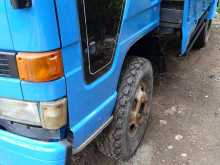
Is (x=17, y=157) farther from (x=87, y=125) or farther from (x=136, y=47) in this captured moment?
(x=136, y=47)

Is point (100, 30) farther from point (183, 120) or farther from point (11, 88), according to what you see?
point (183, 120)

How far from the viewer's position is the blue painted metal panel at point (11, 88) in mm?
1800

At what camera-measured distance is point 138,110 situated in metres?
2.97

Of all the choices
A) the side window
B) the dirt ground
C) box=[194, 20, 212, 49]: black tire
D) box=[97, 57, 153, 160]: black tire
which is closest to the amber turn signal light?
the side window

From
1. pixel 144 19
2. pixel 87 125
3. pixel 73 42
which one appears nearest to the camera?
pixel 73 42

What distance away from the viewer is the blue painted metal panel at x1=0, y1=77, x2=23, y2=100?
1.80 m

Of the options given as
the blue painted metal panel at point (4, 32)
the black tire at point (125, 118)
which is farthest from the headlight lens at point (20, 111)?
the black tire at point (125, 118)

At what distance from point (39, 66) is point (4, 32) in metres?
0.25

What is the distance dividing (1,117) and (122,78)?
1.09 metres

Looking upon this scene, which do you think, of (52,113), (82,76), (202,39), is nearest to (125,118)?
(82,76)

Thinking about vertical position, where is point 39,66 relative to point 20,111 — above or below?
above

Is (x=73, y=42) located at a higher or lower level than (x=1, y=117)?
higher

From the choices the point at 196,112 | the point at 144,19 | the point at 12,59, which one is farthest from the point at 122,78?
the point at 196,112

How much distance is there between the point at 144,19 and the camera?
2904 mm
